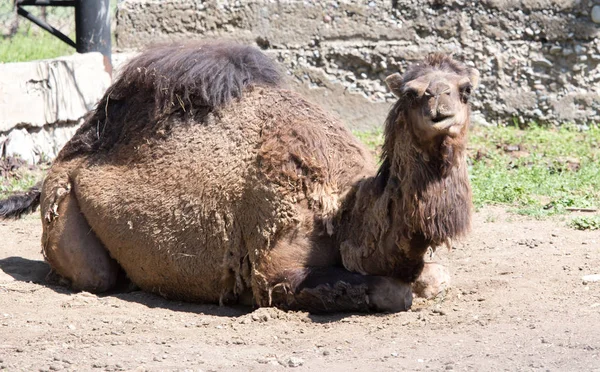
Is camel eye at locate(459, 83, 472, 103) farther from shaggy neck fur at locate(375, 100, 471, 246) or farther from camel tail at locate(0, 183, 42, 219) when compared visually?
camel tail at locate(0, 183, 42, 219)

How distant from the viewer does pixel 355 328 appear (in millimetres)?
4625

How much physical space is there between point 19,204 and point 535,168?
454cm

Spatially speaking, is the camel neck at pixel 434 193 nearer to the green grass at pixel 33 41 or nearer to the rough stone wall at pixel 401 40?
the rough stone wall at pixel 401 40

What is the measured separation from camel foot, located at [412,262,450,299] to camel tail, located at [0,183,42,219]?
2.91 metres

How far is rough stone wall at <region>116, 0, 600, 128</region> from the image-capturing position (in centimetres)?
955

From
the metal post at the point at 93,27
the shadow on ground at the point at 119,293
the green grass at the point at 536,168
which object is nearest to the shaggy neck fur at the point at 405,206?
the shadow on ground at the point at 119,293

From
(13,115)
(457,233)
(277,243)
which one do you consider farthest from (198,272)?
(13,115)

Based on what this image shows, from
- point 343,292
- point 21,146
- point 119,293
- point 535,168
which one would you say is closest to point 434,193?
point 343,292

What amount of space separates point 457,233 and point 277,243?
1.06 metres

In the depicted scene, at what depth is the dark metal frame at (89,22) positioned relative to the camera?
9.34 meters

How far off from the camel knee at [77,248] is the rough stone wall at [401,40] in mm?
4507

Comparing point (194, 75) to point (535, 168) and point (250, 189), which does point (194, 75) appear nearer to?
point (250, 189)

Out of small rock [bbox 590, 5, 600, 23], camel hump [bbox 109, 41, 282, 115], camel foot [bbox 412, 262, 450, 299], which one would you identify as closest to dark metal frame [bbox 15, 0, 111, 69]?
camel hump [bbox 109, 41, 282, 115]

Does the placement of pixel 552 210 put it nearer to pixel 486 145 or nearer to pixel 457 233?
pixel 486 145
